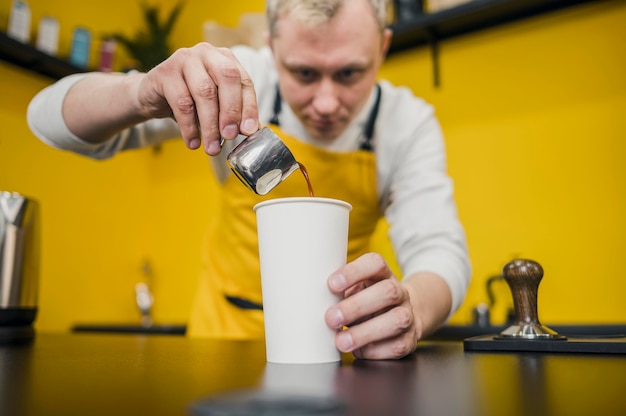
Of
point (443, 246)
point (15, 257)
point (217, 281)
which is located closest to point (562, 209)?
point (443, 246)

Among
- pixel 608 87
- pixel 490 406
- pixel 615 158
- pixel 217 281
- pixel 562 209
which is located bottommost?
pixel 490 406

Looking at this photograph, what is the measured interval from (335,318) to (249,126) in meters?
0.27

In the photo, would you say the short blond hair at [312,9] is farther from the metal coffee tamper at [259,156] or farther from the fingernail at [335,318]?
the fingernail at [335,318]

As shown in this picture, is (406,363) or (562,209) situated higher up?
(562,209)

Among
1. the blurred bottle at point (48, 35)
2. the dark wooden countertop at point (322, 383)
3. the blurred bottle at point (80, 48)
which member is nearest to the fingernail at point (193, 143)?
the dark wooden countertop at point (322, 383)

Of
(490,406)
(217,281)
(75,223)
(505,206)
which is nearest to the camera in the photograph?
(490,406)

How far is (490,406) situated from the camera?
35cm

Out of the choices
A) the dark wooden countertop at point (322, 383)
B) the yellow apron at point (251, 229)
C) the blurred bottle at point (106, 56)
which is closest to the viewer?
the dark wooden countertop at point (322, 383)

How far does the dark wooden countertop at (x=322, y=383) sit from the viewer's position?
13.5 inches

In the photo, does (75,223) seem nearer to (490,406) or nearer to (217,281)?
(217,281)

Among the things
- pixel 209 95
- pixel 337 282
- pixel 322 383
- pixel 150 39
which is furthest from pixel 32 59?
pixel 322 383

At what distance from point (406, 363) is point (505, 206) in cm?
175

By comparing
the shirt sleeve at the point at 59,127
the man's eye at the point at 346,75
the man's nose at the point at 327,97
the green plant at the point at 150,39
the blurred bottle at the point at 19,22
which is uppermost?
the green plant at the point at 150,39

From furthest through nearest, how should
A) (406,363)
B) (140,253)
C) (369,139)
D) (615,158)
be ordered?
(140,253) < (615,158) < (369,139) < (406,363)
